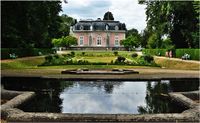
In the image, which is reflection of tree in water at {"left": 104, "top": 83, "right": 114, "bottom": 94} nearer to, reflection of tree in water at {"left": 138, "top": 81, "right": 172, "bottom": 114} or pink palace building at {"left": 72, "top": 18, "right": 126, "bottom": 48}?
reflection of tree in water at {"left": 138, "top": 81, "right": 172, "bottom": 114}

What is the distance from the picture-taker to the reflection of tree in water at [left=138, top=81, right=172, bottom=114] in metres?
10.0

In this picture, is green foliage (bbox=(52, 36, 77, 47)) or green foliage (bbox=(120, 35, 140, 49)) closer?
green foliage (bbox=(52, 36, 77, 47))

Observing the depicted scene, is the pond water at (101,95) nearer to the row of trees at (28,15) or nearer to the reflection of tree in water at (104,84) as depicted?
the reflection of tree in water at (104,84)

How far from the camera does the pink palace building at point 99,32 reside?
96.6m

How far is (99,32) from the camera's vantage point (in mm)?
97312

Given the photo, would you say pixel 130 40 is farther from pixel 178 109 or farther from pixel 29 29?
pixel 178 109

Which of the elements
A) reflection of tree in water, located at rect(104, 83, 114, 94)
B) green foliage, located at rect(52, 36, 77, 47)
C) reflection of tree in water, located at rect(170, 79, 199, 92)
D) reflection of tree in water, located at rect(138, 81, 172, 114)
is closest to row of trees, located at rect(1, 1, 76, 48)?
reflection of tree in water, located at rect(104, 83, 114, 94)

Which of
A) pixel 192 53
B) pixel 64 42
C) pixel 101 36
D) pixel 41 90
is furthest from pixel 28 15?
pixel 101 36

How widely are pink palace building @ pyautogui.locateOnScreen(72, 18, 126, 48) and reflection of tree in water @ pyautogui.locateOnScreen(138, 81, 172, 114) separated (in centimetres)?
8138

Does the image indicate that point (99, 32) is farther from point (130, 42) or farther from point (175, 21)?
point (175, 21)

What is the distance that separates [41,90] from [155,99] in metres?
4.25

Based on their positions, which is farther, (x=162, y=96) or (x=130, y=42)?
(x=130, y=42)

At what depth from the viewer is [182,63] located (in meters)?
30.0

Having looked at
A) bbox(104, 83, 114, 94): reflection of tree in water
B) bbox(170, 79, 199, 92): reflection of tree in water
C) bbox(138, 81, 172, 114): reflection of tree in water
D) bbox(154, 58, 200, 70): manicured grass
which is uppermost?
bbox(104, 83, 114, 94): reflection of tree in water
